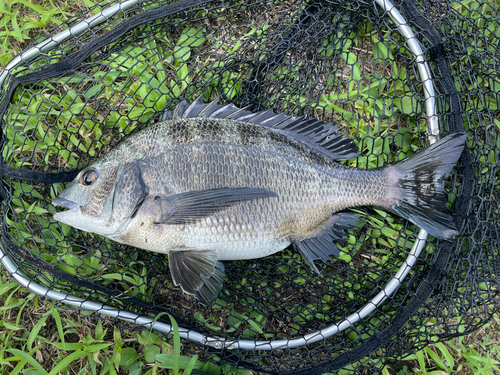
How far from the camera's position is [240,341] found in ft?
7.94

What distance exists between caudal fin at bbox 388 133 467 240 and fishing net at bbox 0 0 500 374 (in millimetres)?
197

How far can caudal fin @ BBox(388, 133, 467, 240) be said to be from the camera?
2301 millimetres

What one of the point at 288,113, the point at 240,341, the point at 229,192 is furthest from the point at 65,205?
the point at 288,113

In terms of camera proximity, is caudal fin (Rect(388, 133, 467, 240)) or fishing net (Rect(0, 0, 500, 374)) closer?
caudal fin (Rect(388, 133, 467, 240))

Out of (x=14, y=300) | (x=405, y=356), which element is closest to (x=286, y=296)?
(x=405, y=356)

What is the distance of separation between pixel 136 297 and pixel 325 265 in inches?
56.5

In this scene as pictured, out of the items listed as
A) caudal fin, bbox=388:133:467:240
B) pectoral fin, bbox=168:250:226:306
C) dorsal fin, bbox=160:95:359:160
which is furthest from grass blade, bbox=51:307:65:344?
caudal fin, bbox=388:133:467:240

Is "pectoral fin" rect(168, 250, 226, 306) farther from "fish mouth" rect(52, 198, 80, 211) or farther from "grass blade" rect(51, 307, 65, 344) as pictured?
"grass blade" rect(51, 307, 65, 344)

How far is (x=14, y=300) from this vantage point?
101 inches

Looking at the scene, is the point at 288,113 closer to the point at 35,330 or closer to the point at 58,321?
the point at 58,321

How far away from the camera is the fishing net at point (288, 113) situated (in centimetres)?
244

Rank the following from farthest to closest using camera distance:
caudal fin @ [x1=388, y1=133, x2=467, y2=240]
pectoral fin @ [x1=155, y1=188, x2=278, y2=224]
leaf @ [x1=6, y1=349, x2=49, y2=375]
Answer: leaf @ [x1=6, y1=349, x2=49, y2=375] < caudal fin @ [x1=388, y1=133, x2=467, y2=240] < pectoral fin @ [x1=155, y1=188, x2=278, y2=224]

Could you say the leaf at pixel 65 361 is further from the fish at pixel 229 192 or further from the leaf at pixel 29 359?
the fish at pixel 229 192

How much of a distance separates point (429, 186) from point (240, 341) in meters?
1.70
